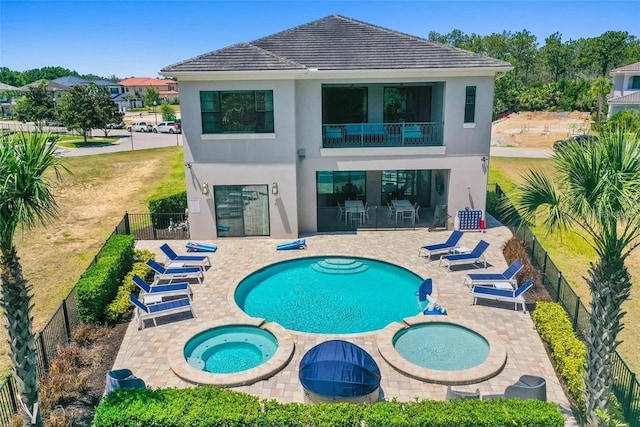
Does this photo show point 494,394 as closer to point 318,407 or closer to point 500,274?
point 318,407

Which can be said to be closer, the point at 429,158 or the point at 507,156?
the point at 429,158

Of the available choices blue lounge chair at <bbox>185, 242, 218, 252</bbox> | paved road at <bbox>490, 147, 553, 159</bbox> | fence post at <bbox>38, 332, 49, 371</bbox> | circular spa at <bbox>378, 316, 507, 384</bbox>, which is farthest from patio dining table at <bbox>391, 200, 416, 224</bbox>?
paved road at <bbox>490, 147, 553, 159</bbox>

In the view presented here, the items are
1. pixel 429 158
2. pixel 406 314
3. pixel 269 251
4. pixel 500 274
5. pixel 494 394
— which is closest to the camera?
pixel 494 394

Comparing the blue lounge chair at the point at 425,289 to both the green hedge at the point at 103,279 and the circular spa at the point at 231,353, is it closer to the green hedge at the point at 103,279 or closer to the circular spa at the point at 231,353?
the circular spa at the point at 231,353

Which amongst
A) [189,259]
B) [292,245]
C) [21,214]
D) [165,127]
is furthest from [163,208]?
[165,127]

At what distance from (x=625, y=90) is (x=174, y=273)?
228ft

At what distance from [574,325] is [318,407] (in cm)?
887

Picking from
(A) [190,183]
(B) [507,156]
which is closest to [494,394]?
(A) [190,183]

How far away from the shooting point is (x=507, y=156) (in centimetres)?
4841

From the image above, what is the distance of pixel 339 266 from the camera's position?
20281 millimetres

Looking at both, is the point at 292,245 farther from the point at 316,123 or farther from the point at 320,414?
the point at 320,414

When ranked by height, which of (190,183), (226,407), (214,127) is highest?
(214,127)

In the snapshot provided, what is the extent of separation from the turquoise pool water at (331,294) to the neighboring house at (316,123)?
3.85 meters

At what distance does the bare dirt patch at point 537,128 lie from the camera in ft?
194
